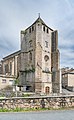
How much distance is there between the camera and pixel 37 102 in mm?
16328

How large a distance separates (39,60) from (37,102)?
114ft

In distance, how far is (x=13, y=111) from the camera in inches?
607

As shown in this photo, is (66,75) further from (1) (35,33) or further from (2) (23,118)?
(2) (23,118)

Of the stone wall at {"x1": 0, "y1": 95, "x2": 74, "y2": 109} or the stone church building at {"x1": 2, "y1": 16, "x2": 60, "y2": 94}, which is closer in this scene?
the stone wall at {"x1": 0, "y1": 95, "x2": 74, "y2": 109}

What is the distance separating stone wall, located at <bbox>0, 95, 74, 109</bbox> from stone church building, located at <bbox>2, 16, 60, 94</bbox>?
31757mm

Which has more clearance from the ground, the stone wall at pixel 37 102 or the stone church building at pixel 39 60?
the stone church building at pixel 39 60

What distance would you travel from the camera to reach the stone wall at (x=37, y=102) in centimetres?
1565

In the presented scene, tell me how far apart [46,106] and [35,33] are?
36982mm

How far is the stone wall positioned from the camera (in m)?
15.6

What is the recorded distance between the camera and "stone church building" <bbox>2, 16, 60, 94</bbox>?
50219 mm

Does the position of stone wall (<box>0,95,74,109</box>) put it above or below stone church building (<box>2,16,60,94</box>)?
below

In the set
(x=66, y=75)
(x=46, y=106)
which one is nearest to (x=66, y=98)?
→ (x=46, y=106)

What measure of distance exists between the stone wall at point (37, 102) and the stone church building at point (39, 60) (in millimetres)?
31757

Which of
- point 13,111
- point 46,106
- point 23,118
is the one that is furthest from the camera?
point 46,106
